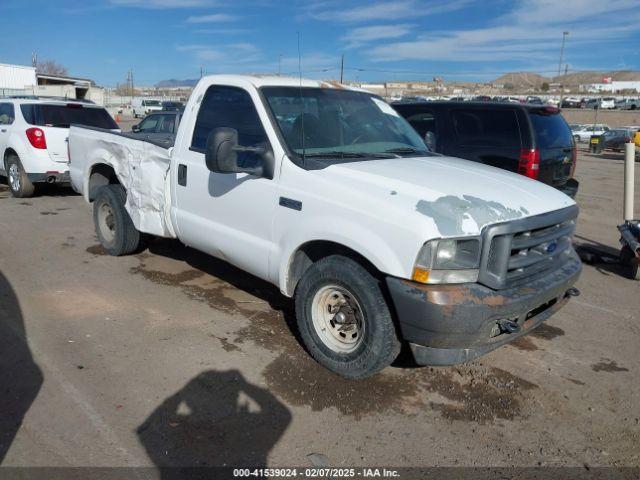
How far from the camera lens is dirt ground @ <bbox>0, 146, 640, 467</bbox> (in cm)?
306

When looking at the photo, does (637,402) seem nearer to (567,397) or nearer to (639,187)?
A: (567,397)

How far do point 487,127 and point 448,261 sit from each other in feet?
16.1

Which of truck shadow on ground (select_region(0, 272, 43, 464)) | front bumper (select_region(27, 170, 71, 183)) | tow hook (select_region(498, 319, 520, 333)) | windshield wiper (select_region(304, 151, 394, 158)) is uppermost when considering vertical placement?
windshield wiper (select_region(304, 151, 394, 158))

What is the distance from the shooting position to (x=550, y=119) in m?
7.49

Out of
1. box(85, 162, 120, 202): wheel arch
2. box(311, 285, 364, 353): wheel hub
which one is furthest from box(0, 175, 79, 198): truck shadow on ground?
box(311, 285, 364, 353): wheel hub

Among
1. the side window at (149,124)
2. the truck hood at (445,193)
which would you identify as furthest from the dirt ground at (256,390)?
the side window at (149,124)

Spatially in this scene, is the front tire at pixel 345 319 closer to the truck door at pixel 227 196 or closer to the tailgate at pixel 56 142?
the truck door at pixel 227 196

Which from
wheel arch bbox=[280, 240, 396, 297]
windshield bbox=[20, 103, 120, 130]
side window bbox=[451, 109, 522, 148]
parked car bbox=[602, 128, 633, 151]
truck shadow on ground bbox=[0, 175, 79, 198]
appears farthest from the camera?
parked car bbox=[602, 128, 633, 151]

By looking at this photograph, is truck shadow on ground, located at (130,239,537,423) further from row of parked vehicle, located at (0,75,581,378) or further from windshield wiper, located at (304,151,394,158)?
windshield wiper, located at (304,151,394,158)

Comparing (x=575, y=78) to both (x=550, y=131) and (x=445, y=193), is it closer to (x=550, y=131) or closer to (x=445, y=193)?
(x=550, y=131)

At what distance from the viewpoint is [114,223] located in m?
6.31

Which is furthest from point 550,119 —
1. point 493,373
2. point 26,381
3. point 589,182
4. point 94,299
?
point 589,182

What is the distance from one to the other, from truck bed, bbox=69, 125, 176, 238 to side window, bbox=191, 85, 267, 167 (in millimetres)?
558

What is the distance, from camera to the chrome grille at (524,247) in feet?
10.7
